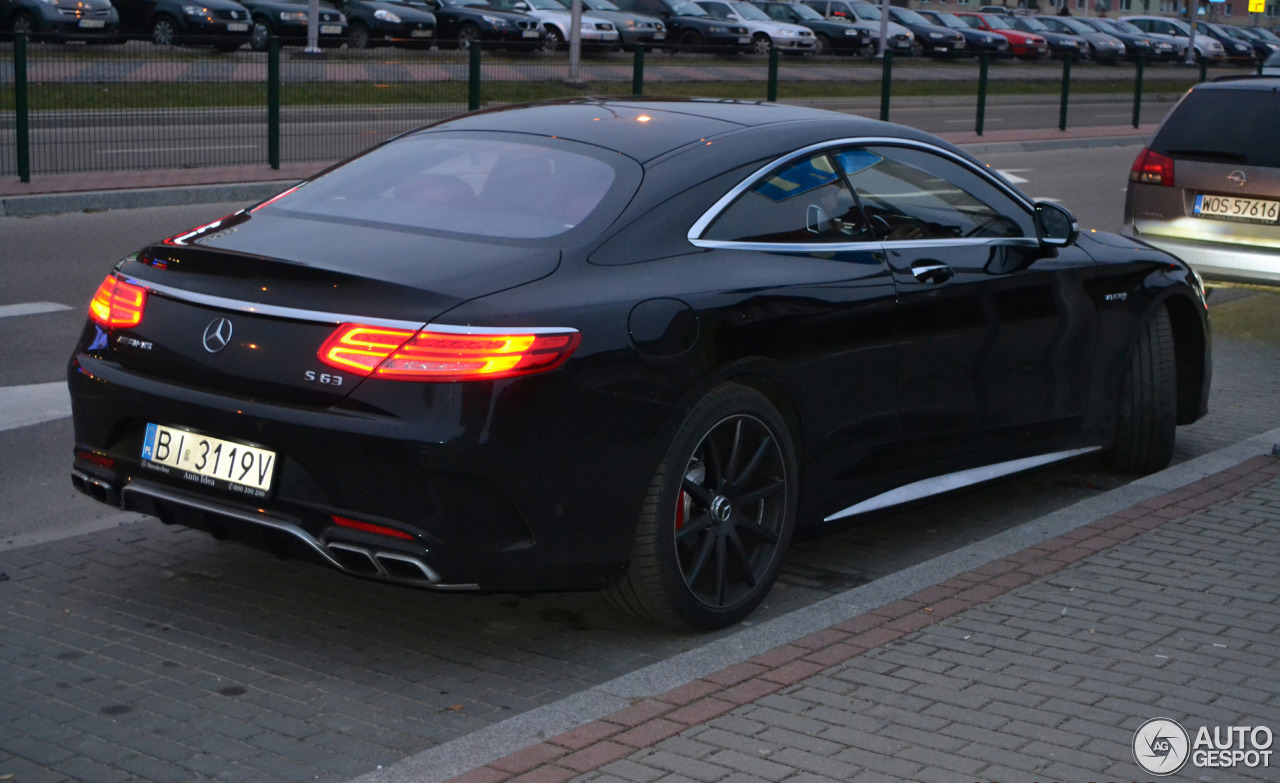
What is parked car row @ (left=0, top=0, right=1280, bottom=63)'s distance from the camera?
80.2 feet

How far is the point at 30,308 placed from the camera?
386 inches

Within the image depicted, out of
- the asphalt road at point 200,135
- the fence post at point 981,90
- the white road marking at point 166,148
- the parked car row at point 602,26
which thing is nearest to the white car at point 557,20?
the parked car row at point 602,26

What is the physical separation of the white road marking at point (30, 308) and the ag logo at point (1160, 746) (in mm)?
7550

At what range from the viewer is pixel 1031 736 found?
4.02m

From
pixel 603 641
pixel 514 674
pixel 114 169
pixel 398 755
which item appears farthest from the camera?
pixel 114 169

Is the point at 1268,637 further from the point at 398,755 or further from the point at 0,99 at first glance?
the point at 0,99

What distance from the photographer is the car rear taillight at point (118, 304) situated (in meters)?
4.69

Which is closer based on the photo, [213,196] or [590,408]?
[590,408]

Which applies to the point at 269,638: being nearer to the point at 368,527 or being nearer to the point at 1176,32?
the point at 368,527

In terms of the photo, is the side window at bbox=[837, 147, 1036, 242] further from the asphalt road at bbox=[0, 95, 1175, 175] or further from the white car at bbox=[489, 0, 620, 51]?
the white car at bbox=[489, 0, 620, 51]

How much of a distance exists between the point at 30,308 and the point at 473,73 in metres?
10.1

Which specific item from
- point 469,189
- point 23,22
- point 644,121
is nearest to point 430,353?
point 469,189

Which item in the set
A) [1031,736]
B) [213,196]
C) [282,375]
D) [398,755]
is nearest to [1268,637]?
[1031,736]

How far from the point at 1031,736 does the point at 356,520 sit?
1827mm
